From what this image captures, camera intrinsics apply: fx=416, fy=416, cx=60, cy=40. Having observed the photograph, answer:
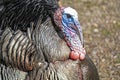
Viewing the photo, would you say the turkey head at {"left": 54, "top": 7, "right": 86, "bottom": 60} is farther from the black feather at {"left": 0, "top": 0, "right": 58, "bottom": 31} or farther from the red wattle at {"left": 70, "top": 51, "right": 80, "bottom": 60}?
the black feather at {"left": 0, "top": 0, "right": 58, "bottom": 31}

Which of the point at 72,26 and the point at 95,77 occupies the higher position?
the point at 72,26

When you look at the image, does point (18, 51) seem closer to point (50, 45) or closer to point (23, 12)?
point (50, 45)

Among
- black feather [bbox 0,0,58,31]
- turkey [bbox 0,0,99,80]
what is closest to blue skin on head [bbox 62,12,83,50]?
turkey [bbox 0,0,99,80]

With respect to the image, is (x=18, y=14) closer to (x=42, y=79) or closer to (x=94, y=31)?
(x=42, y=79)

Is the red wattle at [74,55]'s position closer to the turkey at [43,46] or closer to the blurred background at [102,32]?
the turkey at [43,46]

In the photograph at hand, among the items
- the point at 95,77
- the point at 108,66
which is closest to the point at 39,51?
the point at 95,77

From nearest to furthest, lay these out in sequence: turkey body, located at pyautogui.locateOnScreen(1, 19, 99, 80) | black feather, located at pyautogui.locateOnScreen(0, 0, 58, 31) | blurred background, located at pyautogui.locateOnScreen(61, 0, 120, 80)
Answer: turkey body, located at pyautogui.locateOnScreen(1, 19, 99, 80), black feather, located at pyautogui.locateOnScreen(0, 0, 58, 31), blurred background, located at pyautogui.locateOnScreen(61, 0, 120, 80)

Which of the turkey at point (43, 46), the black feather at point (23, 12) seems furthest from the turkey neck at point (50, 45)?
the black feather at point (23, 12)

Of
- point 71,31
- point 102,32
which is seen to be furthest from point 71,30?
point 102,32

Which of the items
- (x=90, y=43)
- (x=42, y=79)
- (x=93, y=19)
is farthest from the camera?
(x=93, y=19)
